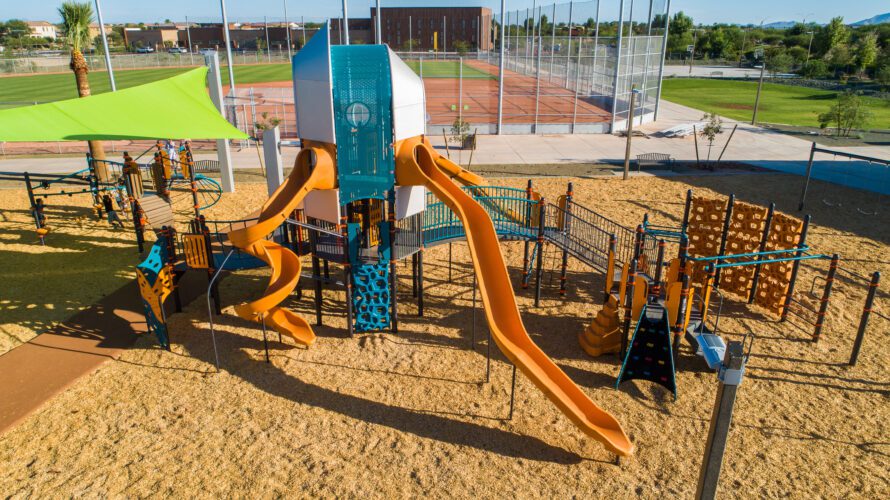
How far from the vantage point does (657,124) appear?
1575 inches

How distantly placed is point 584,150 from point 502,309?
2361 centimetres

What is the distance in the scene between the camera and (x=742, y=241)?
48.2ft

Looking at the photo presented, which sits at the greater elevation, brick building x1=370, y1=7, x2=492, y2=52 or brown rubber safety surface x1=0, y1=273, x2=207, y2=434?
brick building x1=370, y1=7, x2=492, y2=52

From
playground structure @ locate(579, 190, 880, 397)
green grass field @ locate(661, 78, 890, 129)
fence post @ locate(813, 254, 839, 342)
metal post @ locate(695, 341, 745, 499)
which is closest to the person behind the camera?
metal post @ locate(695, 341, 745, 499)

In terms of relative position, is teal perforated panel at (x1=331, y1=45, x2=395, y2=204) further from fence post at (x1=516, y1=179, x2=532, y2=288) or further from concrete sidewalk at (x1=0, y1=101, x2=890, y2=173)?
concrete sidewalk at (x1=0, y1=101, x2=890, y2=173)

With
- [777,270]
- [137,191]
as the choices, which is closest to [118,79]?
[137,191]

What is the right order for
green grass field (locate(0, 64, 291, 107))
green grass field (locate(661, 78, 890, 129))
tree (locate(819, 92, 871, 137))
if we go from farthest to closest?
green grass field (locate(0, 64, 291, 107)) → green grass field (locate(661, 78, 890, 129)) → tree (locate(819, 92, 871, 137))

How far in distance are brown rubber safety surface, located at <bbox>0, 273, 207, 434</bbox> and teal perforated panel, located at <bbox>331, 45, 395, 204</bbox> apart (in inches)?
223

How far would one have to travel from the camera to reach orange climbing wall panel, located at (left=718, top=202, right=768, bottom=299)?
1425cm

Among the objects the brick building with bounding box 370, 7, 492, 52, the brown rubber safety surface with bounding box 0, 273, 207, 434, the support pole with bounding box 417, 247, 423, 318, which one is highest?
the brick building with bounding box 370, 7, 492, 52

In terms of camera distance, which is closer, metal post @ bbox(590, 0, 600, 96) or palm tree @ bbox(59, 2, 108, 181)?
palm tree @ bbox(59, 2, 108, 181)

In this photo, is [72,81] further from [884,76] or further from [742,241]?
[884,76]

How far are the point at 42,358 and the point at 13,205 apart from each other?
13.6 m

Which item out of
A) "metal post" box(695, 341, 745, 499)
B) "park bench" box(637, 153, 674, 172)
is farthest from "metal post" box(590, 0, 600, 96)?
"metal post" box(695, 341, 745, 499)
